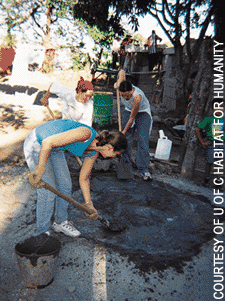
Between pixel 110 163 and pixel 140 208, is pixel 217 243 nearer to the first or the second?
pixel 140 208

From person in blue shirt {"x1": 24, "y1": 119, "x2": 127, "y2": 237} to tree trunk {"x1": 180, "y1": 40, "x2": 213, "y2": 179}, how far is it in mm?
2849

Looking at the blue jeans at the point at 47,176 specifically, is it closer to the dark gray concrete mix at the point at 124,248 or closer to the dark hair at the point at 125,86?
the dark gray concrete mix at the point at 124,248

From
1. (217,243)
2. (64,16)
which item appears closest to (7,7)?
(64,16)

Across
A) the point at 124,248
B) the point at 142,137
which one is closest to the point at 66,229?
the point at 124,248

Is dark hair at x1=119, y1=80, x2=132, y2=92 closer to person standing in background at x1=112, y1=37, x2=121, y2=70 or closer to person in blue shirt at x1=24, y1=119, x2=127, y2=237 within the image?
person in blue shirt at x1=24, y1=119, x2=127, y2=237

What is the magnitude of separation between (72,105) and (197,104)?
245 centimetres

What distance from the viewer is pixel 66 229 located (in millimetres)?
2641

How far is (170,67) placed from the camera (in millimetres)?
12719

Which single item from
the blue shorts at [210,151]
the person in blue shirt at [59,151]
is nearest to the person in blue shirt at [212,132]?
the blue shorts at [210,151]

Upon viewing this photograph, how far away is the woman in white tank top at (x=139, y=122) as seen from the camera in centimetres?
410

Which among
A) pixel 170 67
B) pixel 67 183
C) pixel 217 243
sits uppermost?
pixel 170 67

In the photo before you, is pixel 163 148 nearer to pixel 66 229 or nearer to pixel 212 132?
pixel 212 132

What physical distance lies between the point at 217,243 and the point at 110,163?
2.46 metres

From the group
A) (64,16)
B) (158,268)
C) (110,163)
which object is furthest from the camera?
(64,16)
